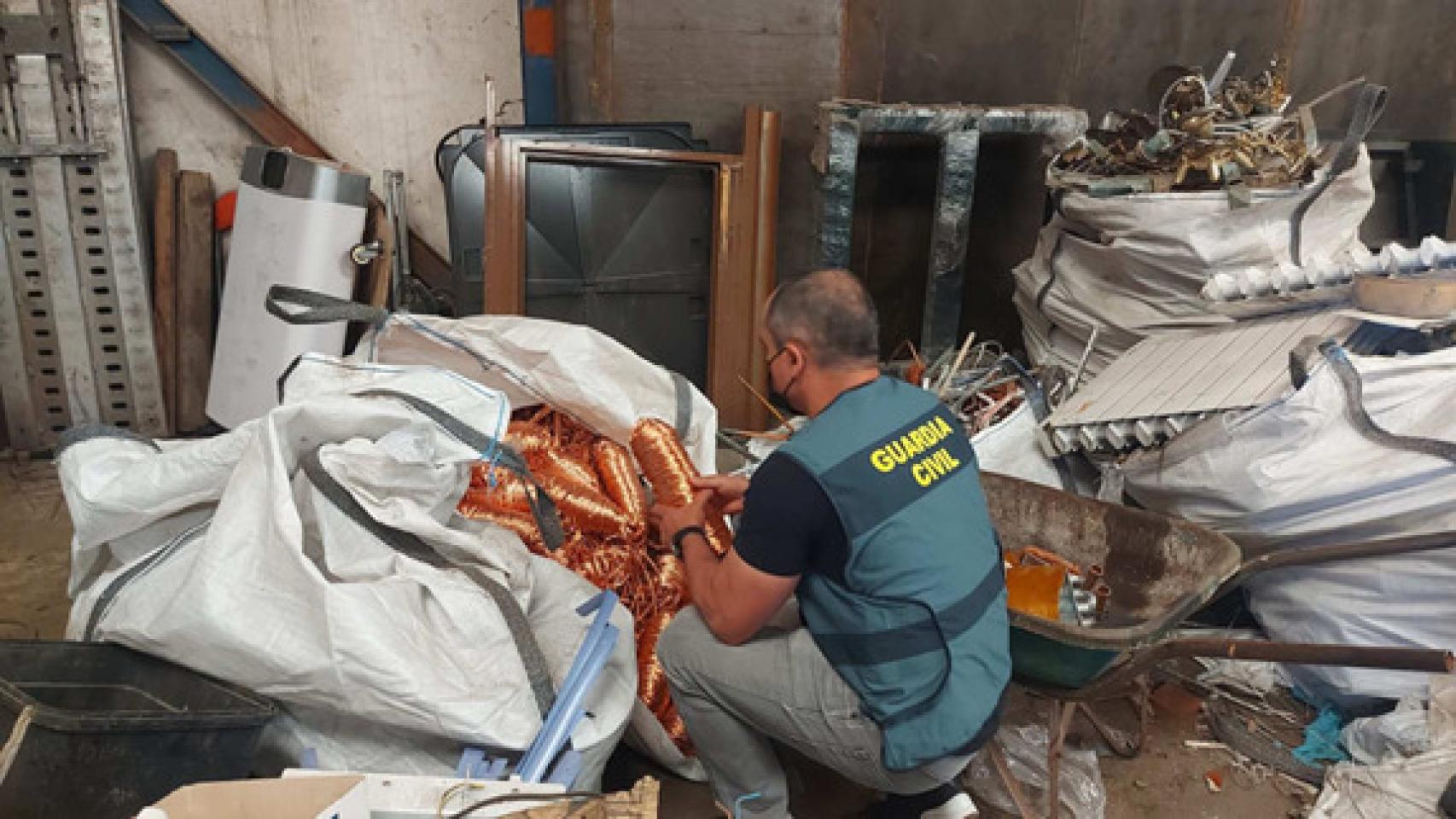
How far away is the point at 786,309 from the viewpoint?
5.50 feet

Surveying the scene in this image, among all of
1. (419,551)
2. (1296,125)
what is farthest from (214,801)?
(1296,125)

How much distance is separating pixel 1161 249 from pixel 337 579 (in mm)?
2492

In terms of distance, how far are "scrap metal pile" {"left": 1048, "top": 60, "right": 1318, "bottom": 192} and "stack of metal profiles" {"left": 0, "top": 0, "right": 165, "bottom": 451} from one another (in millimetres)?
3412

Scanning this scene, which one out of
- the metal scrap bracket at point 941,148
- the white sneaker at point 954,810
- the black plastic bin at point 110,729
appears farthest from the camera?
the metal scrap bracket at point 941,148

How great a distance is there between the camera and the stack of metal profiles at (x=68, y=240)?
10.9ft

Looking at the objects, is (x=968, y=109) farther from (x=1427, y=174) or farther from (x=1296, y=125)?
(x=1427, y=174)

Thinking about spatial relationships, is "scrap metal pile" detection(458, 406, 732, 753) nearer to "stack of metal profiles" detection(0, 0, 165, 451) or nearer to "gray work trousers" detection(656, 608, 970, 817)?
"gray work trousers" detection(656, 608, 970, 817)

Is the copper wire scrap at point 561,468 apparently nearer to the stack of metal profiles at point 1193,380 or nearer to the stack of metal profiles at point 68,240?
the stack of metal profiles at point 1193,380

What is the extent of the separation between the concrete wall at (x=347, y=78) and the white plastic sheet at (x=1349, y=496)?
3234mm

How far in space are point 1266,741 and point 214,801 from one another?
2.35m

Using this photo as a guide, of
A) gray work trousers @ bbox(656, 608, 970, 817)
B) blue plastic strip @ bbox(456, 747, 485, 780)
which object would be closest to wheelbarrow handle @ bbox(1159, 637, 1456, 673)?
gray work trousers @ bbox(656, 608, 970, 817)

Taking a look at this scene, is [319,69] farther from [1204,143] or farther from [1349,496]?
[1349,496]

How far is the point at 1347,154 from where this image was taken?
109 inches

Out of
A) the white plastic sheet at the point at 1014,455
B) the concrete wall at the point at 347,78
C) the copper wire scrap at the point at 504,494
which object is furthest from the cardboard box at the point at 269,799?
the concrete wall at the point at 347,78
